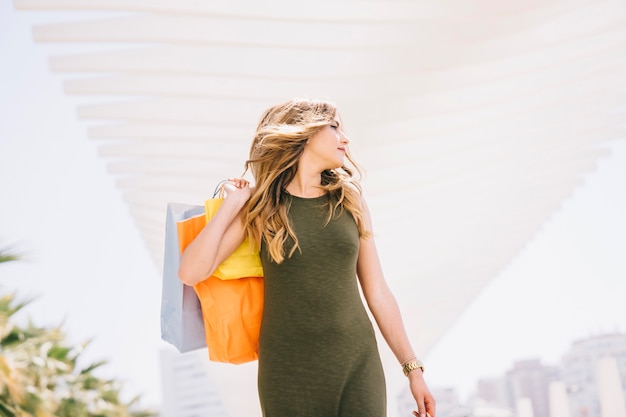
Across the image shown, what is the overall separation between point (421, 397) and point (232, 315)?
27.1 inches

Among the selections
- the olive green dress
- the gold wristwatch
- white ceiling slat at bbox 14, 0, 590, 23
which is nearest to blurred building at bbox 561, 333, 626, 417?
white ceiling slat at bbox 14, 0, 590, 23

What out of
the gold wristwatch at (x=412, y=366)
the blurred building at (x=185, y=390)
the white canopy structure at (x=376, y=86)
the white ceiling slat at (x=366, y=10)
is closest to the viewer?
the gold wristwatch at (x=412, y=366)

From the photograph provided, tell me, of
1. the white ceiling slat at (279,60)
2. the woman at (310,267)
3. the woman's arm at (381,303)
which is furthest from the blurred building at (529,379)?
the woman at (310,267)

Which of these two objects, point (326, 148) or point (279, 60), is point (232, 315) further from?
point (279, 60)

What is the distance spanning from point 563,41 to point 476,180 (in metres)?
5.44

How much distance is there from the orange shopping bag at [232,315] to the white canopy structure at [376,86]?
6195 millimetres

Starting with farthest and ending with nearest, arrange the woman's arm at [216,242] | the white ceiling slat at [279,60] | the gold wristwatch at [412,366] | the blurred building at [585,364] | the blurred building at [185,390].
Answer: the blurred building at [185,390] < the blurred building at [585,364] < the white ceiling slat at [279,60] < the gold wristwatch at [412,366] < the woman's arm at [216,242]

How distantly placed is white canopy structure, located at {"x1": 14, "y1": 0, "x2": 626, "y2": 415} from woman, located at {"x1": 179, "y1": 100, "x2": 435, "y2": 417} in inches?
240

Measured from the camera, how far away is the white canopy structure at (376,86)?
9.97 metres

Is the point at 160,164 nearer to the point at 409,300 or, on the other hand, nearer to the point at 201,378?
the point at 409,300

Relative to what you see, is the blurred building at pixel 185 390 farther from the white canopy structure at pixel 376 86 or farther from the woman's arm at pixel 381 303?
the woman's arm at pixel 381 303

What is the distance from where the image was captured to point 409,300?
69.2 ft

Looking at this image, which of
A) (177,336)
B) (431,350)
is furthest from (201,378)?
(177,336)

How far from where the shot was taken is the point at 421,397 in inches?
135
